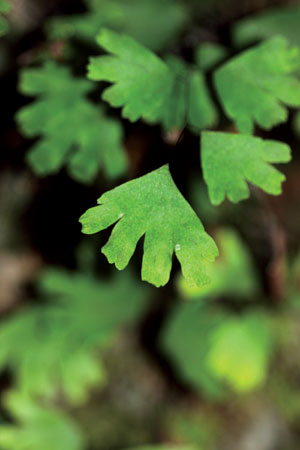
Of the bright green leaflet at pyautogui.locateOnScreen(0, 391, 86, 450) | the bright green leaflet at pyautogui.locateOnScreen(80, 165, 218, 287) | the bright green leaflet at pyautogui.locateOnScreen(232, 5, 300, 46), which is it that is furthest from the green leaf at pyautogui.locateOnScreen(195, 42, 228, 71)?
the bright green leaflet at pyautogui.locateOnScreen(0, 391, 86, 450)

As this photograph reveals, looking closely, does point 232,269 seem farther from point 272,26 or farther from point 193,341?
point 272,26

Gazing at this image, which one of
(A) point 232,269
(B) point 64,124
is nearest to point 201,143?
(B) point 64,124

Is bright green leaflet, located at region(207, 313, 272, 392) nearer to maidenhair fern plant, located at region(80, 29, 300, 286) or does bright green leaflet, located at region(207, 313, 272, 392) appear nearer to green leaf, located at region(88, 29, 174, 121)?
A: maidenhair fern plant, located at region(80, 29, 300, 286)

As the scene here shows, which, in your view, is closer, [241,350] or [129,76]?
[129,76]

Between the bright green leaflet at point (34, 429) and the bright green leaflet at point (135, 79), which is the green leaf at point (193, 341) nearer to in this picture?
the bright green leaflet at point (34, 429)

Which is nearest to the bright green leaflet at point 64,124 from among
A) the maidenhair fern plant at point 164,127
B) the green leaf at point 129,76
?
the maidenhair fern plant at point 164,127

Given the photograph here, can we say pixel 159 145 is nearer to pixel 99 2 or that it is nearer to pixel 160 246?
pixel 99 2
